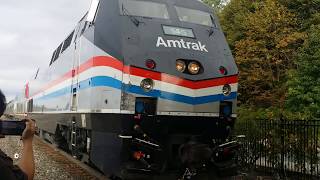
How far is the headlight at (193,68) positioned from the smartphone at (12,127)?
4676mm

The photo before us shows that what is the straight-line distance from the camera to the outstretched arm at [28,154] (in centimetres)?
333

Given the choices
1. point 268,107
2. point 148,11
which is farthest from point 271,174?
point 268,107

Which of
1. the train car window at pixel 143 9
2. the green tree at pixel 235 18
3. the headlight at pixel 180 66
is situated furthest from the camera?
the green tree at pixel 235 18

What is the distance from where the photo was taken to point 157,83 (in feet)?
24.8

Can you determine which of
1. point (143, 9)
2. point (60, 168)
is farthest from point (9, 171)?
point (60, 168)

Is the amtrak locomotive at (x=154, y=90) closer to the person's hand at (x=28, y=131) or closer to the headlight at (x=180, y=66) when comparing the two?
the headlight at (x=180, y=66)

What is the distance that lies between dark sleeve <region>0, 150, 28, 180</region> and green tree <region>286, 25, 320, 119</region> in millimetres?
18849

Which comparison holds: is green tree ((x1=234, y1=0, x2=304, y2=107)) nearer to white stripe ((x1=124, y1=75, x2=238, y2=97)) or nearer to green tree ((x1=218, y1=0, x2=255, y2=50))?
green tree ((x1=218, y1=0, x2=255, y2=50))

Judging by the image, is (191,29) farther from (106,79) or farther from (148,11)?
(106,79)

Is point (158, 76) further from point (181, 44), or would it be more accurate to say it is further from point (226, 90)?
point (226, 90)

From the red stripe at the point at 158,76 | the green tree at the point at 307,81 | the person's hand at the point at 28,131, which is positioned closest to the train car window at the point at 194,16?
the red stripe at the point at 158,76

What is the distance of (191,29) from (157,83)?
5.01 feet

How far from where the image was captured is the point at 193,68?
25.9 feet

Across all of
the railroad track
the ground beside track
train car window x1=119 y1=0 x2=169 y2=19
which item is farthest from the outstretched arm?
the railroad track
